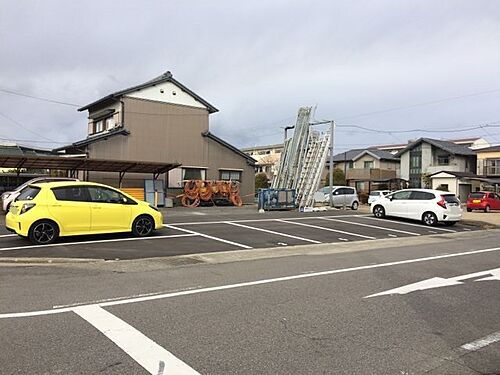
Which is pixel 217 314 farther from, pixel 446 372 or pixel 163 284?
pixel 446 372

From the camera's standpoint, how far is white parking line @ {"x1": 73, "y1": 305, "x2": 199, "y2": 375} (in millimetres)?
4043

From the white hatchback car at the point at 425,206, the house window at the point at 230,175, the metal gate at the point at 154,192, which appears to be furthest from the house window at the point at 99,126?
the white hatchback car at the point at 425,206

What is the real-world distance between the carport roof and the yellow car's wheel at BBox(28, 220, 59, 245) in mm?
10979

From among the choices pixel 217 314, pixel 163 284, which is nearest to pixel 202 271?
pixel 163 284

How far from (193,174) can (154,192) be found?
462 cm

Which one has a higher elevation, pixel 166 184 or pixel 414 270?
pixel 166 184

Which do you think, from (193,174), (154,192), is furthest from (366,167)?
(154,192)

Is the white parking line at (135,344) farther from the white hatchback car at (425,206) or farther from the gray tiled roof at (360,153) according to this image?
the gray tiled roof at (360,153)

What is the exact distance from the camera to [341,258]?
10.7 metres

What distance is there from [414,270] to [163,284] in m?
5.13

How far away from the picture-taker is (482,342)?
4.96 meters

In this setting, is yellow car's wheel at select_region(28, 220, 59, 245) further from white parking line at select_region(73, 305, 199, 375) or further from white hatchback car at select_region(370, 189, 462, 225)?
white hatchback car at select_region(370, 189, 462, 225)

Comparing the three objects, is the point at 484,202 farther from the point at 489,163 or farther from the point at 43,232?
the point at 43,232

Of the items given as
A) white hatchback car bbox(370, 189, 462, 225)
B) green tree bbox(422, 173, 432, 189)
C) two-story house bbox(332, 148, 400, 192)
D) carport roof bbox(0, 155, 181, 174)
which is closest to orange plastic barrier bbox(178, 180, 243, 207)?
carport roof bbox(0, 155, 181, 174)
